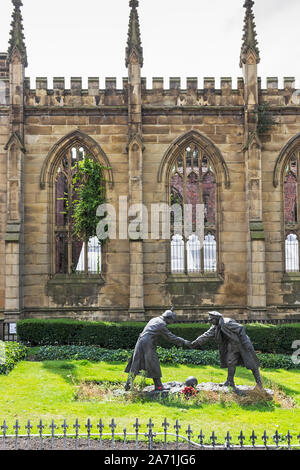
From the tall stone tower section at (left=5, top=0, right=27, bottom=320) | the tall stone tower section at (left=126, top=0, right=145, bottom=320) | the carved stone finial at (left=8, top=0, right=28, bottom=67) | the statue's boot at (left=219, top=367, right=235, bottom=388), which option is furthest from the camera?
the carved stone finial at (left=8, top=0, right=28, bottom=67)

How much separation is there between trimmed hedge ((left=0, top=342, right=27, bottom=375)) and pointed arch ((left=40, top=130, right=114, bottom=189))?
21.3 ft

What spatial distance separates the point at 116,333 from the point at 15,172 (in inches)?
291

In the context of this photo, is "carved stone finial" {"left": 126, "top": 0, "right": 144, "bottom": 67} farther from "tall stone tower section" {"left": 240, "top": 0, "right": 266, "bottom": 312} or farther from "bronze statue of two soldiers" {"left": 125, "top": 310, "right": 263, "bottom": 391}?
"bronze statue of two soldiers" {"left": 125, "top": 310, "right": 263, "bottom": 391}

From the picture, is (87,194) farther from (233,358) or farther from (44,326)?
(233,358)

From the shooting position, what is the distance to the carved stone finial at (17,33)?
57.4ft

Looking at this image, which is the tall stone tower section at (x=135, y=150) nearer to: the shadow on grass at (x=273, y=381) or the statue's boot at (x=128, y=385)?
the shadow on grass at (x=273, y=381)

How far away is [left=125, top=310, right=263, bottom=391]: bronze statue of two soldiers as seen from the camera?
33.1 ft

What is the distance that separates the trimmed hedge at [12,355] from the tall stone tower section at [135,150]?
4.32 meters

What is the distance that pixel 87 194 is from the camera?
17.8 meters

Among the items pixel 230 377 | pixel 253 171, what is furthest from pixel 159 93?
pixel 230 377

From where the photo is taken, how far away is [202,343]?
10.2 m

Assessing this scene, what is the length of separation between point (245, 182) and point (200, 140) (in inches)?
100

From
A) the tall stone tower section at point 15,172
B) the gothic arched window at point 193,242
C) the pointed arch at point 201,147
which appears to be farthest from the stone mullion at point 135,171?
the tall stone tower section at point 15,172

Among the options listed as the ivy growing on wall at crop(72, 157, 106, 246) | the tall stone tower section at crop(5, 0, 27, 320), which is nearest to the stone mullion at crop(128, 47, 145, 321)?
the ivy growing on wall at crop(72, 157, 106, 246)
